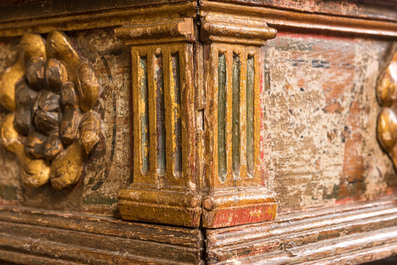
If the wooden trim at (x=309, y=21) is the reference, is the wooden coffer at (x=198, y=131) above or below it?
below

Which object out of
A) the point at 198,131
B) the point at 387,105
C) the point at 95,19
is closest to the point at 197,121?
the point at 198,131

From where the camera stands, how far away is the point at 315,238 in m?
1.66

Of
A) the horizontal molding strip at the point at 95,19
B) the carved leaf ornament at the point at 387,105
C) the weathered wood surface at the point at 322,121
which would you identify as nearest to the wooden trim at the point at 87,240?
the weathered wood surface at the point at 322,121

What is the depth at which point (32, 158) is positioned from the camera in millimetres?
1757

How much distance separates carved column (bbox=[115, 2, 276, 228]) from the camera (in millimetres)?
1431

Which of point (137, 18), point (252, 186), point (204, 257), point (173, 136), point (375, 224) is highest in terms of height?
point (137, 18)

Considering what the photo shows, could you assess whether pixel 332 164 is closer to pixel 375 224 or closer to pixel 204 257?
pixel 375 224

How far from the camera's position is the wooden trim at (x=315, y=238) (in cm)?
145

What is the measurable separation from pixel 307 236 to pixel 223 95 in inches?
18.9

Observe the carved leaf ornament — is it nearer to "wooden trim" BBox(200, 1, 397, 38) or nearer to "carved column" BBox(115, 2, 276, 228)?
"wooden trim" BBox(200, 1, 397, 38)

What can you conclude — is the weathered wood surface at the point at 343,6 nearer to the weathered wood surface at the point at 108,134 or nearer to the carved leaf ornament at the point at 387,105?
the carved leaf ornament at the point at 387,105

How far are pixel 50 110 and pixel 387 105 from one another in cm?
106

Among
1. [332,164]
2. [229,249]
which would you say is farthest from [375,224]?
[229,249]

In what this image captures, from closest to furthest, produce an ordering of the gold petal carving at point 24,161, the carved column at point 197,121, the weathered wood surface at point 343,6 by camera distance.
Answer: the carved column at point 197,121 < the weathered wood surface at point 343,6 < the gold petal carving at point 24,161
